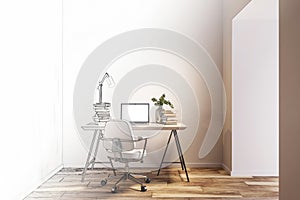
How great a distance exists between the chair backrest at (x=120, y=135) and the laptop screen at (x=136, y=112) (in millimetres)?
1082

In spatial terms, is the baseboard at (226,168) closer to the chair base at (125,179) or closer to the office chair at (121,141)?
the chair base at (125,179)

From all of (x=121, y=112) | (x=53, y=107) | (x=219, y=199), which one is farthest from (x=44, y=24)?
(x=219, y=199)

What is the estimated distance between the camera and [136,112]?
5176 millimetres

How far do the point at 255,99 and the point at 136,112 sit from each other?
1.56 m

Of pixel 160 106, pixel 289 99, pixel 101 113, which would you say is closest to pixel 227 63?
pixel 160 106

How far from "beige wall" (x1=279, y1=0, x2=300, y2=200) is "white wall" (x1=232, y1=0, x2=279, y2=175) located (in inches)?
78.3

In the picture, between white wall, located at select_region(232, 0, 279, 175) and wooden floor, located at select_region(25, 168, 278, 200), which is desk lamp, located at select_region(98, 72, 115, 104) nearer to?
wooden floor, located at select_region(25, 168, 278, 200)

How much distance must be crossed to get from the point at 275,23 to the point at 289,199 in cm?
279

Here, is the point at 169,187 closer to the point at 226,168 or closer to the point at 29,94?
the point at 226,168

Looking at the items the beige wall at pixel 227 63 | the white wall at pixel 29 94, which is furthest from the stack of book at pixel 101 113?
the beige wall at pixel 227 63

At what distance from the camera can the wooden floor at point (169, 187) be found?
379 cm

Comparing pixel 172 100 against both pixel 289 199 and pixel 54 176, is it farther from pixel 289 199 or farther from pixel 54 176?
pixel 289 199

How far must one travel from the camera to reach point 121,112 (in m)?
5.26

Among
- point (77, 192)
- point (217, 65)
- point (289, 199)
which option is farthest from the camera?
point (217, 65)
